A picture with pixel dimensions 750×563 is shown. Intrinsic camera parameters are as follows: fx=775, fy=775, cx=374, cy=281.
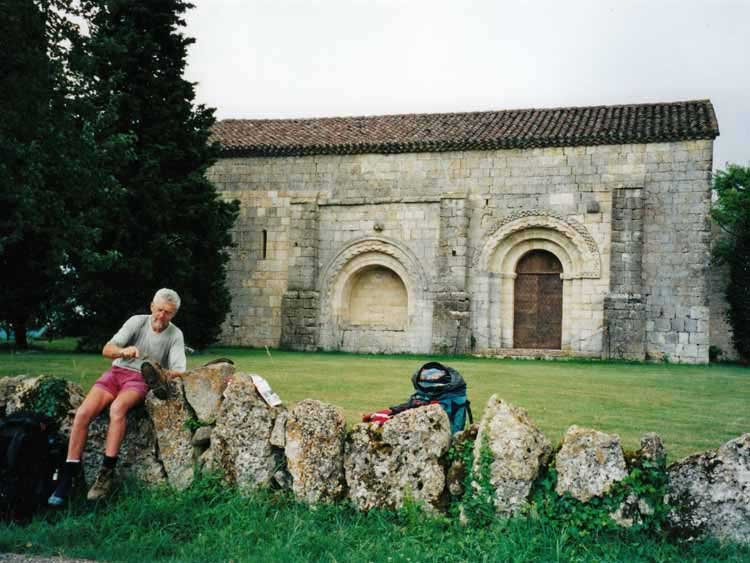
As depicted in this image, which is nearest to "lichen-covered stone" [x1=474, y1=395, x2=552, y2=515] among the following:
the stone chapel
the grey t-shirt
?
the grey t-shirt

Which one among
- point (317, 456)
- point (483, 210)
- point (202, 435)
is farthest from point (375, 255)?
point (317, 456)

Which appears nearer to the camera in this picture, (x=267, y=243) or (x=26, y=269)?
(x=26, y=269)

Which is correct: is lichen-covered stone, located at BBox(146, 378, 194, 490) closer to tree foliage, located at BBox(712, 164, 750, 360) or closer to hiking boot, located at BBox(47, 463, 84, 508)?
hiking boot, located at BBox(47, 463, 84, 508)

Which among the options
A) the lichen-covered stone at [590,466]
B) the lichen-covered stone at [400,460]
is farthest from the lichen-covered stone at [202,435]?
the lichen-covered stone at [590,466]

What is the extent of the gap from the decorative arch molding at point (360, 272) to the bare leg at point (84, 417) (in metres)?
17.8

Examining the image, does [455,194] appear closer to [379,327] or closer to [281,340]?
[379,327]

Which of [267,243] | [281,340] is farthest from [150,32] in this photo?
[281,340]

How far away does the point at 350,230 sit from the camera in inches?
946

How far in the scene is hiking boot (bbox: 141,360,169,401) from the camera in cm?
550

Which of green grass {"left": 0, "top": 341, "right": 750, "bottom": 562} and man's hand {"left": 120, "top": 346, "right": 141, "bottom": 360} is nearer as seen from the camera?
green grass {"left": 0, "top": 341, "right": 750, "bottom": 562}

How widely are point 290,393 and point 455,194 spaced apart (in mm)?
13883

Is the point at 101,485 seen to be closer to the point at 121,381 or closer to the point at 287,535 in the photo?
the point at 121,381

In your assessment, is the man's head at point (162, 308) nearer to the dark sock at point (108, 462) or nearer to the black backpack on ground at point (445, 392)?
the dark sock at point (108, 462)

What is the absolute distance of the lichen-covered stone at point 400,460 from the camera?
16.5 feet
